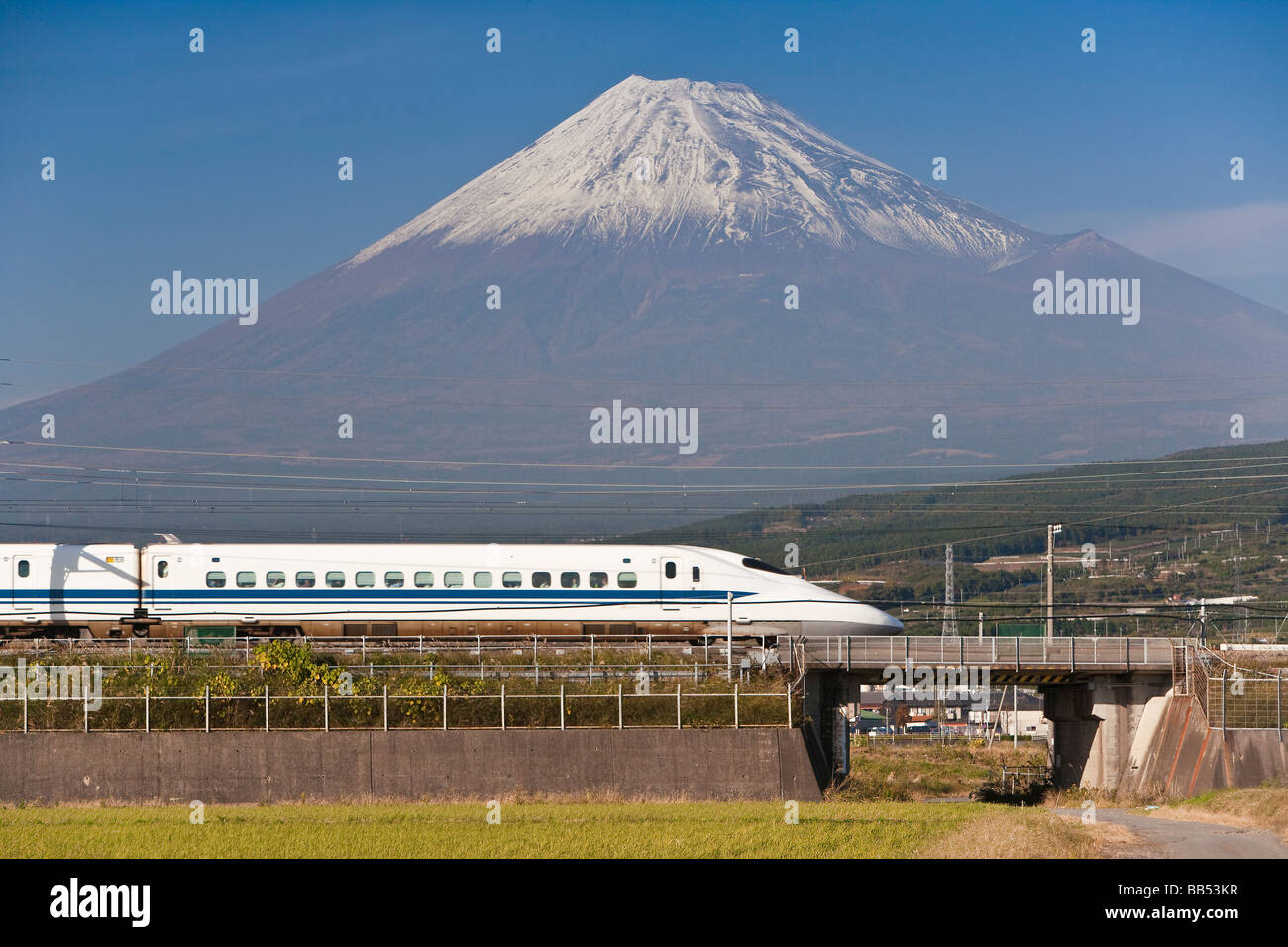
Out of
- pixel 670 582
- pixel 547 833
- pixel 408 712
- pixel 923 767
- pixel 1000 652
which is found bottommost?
pixel 923 767

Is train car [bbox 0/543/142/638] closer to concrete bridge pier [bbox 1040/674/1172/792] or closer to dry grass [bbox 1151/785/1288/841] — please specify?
concrete bridge pier [bbox 1040/674/1172/792]

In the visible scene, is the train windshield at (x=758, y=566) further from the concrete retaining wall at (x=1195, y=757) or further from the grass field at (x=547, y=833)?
the grass field at (x=547, y=833)

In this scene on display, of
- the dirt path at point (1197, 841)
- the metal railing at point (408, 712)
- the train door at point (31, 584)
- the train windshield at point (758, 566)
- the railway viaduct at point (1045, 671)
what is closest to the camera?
the dirt path at point (1197, 841)

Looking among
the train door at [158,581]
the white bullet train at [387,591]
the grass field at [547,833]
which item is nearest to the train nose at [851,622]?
the white bullet train at [387,591]

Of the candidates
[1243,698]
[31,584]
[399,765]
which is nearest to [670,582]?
[399,765]

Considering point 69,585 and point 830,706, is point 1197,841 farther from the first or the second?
point 69,585

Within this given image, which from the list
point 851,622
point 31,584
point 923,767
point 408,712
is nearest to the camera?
point 408,712

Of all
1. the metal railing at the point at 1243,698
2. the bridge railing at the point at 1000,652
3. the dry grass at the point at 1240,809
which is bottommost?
the dry grass at the point at 1240,809

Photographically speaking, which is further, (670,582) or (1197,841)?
(670,582)
